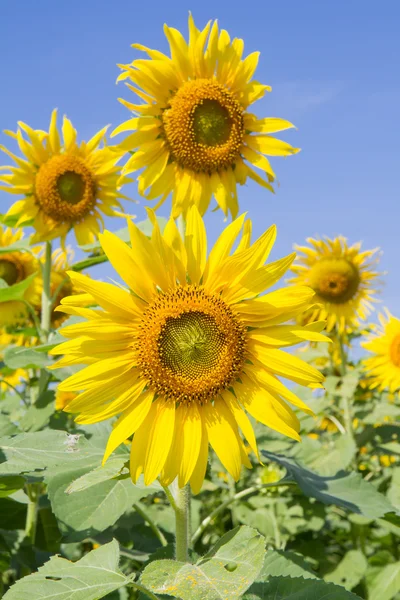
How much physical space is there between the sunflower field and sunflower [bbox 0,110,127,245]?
1 cm

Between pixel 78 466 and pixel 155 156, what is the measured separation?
71.6 inches

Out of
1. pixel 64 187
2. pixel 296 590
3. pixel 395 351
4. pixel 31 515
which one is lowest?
pixel 31 515

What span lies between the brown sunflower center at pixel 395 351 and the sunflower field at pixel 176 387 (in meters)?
0.82

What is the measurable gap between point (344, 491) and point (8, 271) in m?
3.87

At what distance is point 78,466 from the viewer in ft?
7.79

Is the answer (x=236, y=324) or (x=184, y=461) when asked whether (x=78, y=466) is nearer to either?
(x=184, y=461)

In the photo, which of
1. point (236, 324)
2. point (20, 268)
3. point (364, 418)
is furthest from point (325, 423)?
point (236, 324)

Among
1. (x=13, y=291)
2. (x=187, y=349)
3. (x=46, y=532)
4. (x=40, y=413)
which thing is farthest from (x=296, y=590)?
(x=13, y=291)

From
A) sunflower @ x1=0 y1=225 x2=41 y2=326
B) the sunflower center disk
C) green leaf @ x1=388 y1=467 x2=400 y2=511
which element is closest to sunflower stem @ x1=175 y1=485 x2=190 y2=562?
green leaf @ x1=388 y1=467 x2=400 y2=511

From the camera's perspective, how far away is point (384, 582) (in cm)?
422

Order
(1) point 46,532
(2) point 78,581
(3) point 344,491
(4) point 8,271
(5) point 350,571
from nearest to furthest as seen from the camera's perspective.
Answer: (2) point 78,581
(3) point 344,491
(1) point 46,532
(5) point 350,571
(4) point 8,271

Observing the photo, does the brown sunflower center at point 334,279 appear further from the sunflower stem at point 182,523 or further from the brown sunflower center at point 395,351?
the sunflower stem at point 182,523

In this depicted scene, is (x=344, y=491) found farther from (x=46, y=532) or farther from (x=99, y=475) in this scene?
(x=46, y=532)

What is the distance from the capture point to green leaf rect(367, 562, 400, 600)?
4.14 m
